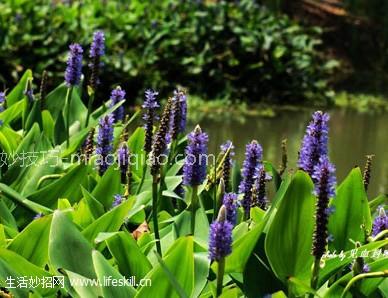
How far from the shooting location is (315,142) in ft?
6.95

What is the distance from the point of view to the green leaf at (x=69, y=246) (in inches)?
80.0

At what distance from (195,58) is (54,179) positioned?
749 centimetres

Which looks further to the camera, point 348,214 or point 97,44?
point 97,44

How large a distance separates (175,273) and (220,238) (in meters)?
0.21

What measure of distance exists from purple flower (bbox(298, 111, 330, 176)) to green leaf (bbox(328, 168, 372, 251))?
96 millimetres

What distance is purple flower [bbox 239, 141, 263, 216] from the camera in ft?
7.92

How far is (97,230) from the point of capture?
2.22m

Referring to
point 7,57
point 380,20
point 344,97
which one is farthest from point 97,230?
point 380,20

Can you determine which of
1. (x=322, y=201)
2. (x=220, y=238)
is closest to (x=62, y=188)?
(x=220, y=238)

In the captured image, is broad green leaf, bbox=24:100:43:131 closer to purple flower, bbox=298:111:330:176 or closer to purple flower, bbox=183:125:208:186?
purple flower, bbox=183:125:208:186

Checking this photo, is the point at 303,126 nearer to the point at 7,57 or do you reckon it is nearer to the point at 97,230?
the point at 7,57

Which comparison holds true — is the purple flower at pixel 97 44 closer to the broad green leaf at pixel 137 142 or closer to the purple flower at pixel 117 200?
the broad green leaf at pixel 137 142

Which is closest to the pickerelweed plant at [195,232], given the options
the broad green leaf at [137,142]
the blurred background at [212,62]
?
the broad green leaf at [137,142]

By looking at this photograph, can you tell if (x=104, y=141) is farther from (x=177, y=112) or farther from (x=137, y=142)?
(x=137, y=142)
